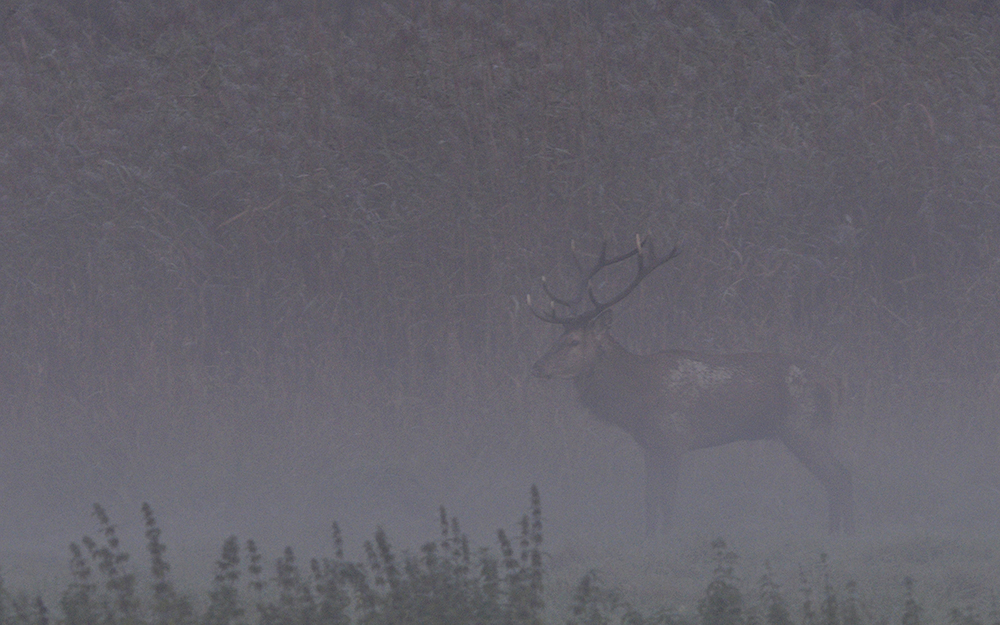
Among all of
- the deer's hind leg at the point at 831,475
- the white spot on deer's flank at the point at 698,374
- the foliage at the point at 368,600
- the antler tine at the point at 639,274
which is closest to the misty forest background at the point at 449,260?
the deer's hind leg at the point at 831,475

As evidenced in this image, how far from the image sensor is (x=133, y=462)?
42.7ft

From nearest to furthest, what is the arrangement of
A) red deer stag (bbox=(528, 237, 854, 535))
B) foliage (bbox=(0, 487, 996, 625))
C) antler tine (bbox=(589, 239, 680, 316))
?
1. foliage (bbox=(0, 487, 996, 625))
2. antler tine (bbox=(589, 239, 680, 316))
3. red deer stag (bbox=(528, 237, 854, 535))

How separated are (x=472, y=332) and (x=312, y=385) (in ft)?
5.82

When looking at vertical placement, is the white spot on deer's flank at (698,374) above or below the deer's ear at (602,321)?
below

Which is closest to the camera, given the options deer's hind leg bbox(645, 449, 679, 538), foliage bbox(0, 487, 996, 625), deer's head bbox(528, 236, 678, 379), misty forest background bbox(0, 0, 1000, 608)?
foliage bbox(0, 487, 996, 625)

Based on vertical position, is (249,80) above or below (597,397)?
above

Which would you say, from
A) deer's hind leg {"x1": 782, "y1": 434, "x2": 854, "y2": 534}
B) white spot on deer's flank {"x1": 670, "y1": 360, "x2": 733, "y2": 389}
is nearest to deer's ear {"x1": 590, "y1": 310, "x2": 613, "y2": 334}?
white spot on deer's flank {"x1": 670, "y1": 360, "x2": 733, "y2": 389}

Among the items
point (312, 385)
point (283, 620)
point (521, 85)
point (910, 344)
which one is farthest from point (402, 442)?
point (283, 620)

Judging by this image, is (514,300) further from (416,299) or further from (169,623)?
(169,623)

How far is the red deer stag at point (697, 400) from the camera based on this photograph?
1187cm

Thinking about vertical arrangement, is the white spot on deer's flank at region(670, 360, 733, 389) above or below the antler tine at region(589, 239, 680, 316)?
below

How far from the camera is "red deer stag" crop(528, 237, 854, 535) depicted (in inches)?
467

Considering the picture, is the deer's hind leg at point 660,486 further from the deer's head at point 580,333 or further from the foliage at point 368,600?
the foliage at point 368,600

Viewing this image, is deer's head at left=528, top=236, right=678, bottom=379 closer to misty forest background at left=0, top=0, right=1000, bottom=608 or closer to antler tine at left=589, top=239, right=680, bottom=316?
antler tine at left=589, top=239, right=680, bottom=316
